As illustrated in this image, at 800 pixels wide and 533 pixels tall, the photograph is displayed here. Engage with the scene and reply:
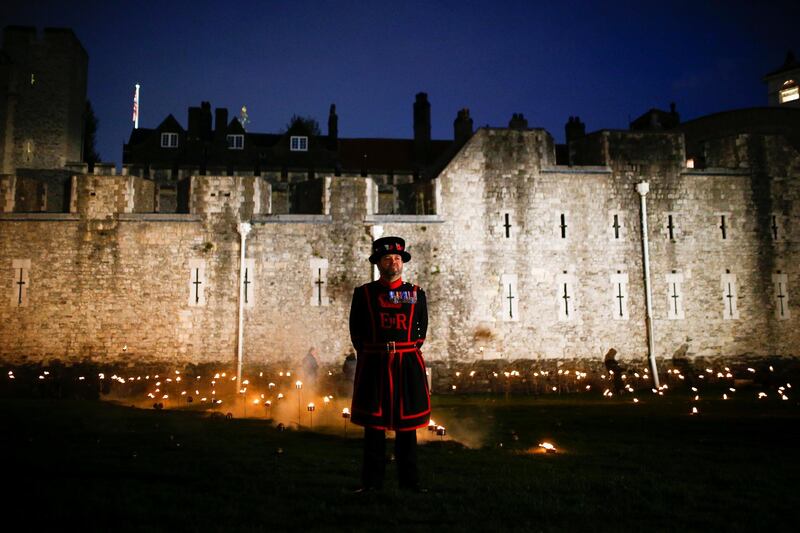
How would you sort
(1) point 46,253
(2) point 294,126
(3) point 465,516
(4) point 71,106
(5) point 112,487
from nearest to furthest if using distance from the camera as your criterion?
(3) point 465,516 → (5) point 112,487 → (1) point 46,253 → (4) point 71,106 → (2) point 294,126

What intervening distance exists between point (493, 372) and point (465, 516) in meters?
13.5

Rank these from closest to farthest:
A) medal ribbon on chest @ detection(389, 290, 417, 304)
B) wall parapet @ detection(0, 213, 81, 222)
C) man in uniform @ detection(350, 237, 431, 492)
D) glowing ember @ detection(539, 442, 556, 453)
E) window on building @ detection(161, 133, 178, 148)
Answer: man in uniform @ detection(350, 237, 431, 492)
medal ribbon on chest @ detection(389, 290, 417, 304)
glowing ember @ detection(539, 442, 556, 453)
wall parapet @ detection(0, 213, 81, 222)
window on building @ detection(161, 133, 178, 148)

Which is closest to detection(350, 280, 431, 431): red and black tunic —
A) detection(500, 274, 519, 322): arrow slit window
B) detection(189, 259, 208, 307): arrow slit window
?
detection(500, 274, 519, 322): arrow slit window

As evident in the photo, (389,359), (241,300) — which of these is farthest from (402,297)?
(241,300)

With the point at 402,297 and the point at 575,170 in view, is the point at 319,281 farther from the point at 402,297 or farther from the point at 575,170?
the point at 402,297

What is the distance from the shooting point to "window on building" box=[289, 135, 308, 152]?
42188 mm

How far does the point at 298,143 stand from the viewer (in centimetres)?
4231

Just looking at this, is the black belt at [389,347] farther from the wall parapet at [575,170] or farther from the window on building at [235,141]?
the window on building at [235,141]

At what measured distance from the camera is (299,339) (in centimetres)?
1778

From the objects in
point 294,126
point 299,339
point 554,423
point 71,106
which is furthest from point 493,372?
point 294,126

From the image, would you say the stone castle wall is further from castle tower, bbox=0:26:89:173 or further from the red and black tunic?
the red and black tunic

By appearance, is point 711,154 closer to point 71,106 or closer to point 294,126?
point 71,106

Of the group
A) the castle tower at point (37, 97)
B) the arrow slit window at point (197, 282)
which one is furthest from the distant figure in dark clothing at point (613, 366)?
the castle tower at point (37, 97)

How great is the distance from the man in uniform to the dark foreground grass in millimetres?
427
